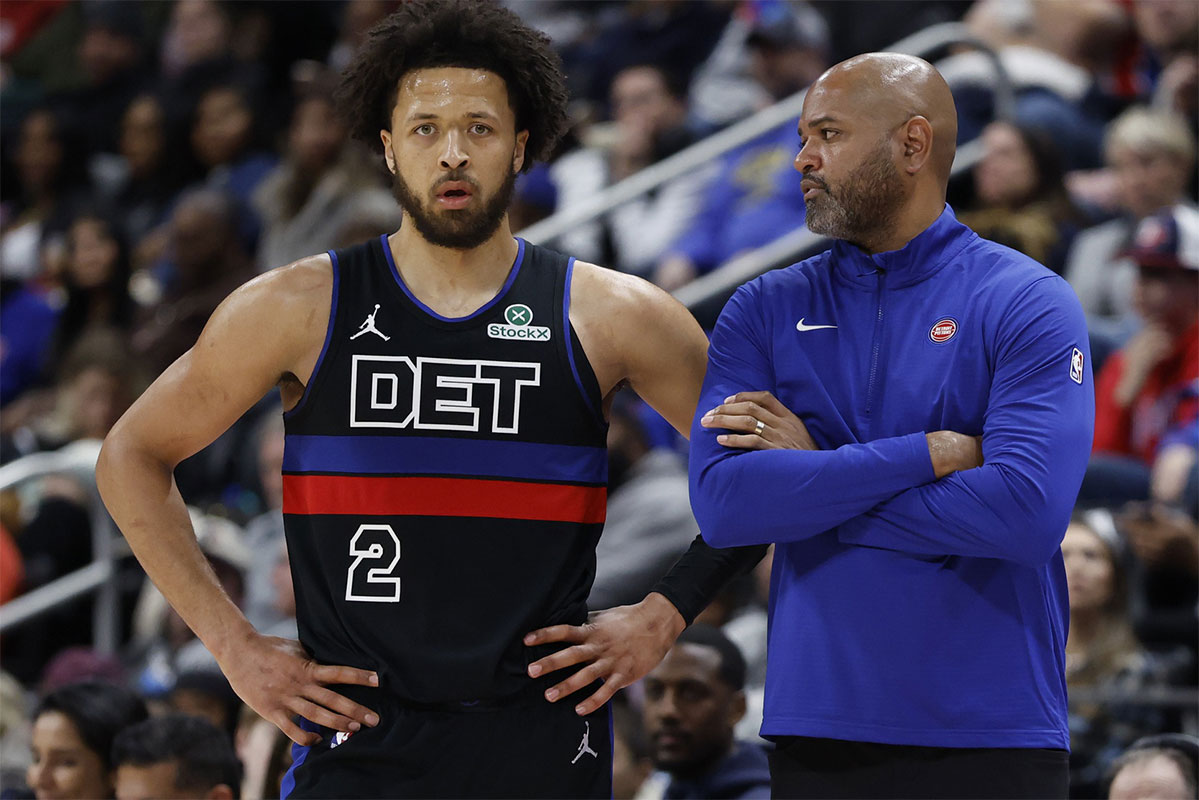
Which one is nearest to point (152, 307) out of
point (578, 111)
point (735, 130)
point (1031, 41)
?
point (578, 111)

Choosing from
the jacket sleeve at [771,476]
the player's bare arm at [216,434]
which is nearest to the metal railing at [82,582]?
the player's bare arm at [216,434]

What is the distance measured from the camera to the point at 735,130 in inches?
311

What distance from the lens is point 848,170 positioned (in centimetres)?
332

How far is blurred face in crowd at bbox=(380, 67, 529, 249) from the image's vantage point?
3477mm

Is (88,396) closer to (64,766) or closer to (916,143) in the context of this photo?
(64,766)

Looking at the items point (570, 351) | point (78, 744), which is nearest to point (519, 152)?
point (570, 351)

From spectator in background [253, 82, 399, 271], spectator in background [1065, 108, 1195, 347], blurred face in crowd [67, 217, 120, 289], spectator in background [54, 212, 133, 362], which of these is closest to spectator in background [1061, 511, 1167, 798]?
spectator in background [1065, 108, 1195, 347]

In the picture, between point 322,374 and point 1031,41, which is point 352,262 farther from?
point 1031,41

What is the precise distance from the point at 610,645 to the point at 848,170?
41.7 inches

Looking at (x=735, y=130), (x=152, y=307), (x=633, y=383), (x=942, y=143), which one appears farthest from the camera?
(x=152, y=307)

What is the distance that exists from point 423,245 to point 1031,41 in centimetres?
582

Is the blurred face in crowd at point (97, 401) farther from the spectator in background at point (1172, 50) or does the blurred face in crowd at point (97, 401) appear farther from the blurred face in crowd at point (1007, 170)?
the spectator in background at point (1172, 50)

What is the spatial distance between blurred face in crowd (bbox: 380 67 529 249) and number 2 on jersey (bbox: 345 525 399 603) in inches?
24.5

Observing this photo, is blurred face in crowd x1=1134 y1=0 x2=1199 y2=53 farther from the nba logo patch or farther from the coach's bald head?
the nba logo patch
